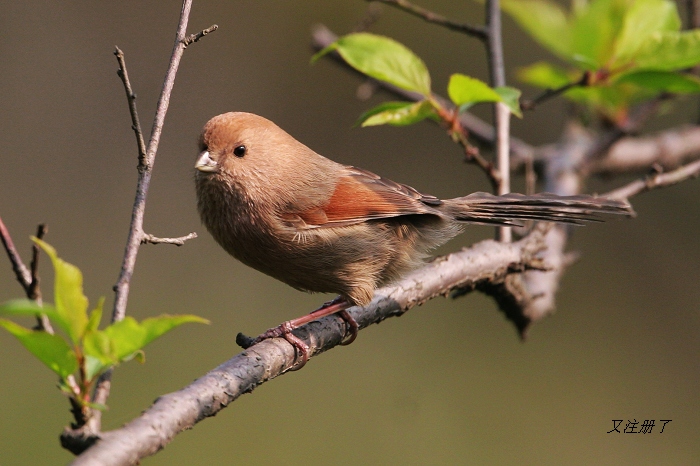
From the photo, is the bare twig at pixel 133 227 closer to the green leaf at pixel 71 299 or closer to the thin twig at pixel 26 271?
the green leaf at pixel 71 299

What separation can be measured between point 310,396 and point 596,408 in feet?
10.1

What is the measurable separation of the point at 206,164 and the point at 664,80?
240 cm

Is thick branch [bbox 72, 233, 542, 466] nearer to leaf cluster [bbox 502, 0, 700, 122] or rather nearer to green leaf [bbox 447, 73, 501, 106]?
green leaf [bbox 447, 73, 501, 106]

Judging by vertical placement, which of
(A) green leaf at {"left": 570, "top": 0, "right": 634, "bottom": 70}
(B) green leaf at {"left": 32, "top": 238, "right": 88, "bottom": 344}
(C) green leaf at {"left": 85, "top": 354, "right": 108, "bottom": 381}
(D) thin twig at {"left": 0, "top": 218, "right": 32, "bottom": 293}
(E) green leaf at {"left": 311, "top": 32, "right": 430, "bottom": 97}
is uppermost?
(A) green leaf at {"left": 570, "top": 0, "right": 634, "bottom": 70}

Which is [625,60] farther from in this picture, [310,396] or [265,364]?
[310,396]

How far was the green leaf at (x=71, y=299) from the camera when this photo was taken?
1856mm

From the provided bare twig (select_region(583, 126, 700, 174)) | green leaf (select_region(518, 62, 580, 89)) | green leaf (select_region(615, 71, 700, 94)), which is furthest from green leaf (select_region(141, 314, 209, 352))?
bare twig (select_region(583, 126, 700, 174))

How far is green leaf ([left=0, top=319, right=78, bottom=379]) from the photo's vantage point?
187 cm

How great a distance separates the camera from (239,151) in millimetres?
4000

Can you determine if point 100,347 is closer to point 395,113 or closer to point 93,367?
point 93,367

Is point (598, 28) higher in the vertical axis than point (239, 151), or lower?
higher

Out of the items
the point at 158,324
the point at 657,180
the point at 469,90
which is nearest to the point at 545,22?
the point at 657,180

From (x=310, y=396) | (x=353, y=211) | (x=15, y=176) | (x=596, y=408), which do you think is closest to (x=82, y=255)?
(x=15, y=176)

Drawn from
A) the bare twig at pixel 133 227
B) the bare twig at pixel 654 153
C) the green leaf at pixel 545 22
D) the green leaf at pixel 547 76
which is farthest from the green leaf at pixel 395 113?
the bare twig at pixel 654 153
